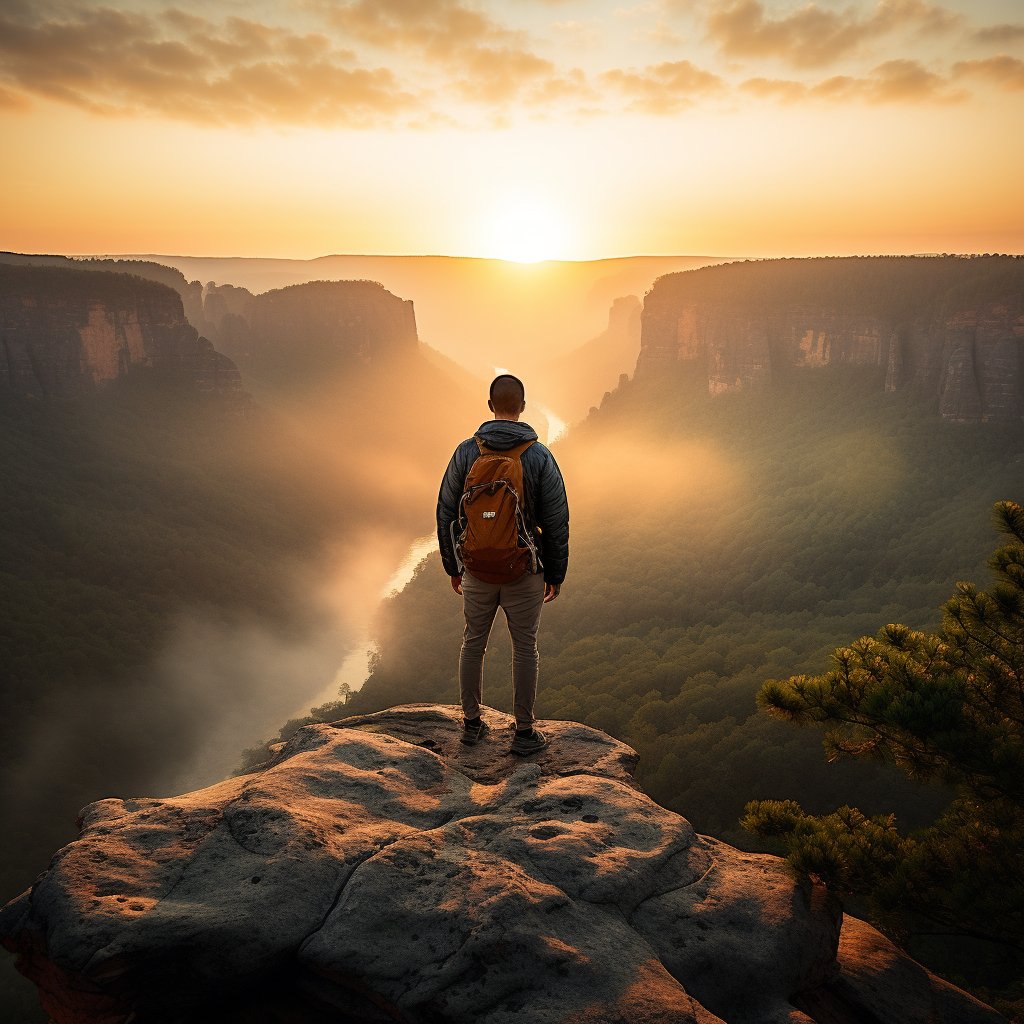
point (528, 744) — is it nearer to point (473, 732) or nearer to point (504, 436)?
point (473, 732)

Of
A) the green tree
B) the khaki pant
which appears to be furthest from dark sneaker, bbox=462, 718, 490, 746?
the green tree

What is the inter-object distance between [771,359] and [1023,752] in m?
59.8

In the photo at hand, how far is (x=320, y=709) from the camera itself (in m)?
36.6

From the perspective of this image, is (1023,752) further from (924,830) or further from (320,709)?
(320,709)

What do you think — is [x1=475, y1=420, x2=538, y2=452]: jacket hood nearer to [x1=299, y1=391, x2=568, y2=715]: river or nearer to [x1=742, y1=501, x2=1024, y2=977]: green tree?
[x1=742, y1=501, x2=1024, y2=977]: green tree

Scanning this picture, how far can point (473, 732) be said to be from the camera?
788 cm

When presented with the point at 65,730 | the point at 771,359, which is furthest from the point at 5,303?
the point at 771,359

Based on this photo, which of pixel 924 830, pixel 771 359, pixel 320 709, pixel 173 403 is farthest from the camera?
pixel 173 403

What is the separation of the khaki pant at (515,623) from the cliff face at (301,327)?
94.6 meters

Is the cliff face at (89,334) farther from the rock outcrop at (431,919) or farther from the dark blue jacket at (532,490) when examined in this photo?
the rock outcrop at (431,919)

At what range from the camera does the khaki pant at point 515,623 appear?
6.95 metres

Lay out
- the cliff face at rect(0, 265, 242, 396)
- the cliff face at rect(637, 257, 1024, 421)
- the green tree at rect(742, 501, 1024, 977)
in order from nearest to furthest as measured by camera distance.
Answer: the green tree at rect(742, 501, 1024, 977) < the cliff face at rect(637, 257, 1024, 421) < the cliff face at rect(0, 265, 242, 396)

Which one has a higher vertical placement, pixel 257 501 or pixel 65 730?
pixel 257 501

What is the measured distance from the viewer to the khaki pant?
22.8 feet
